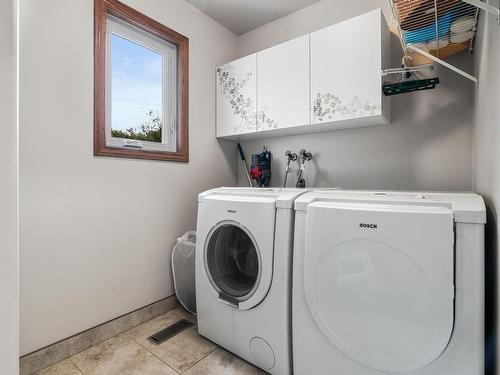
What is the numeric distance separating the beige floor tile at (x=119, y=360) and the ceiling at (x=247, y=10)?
100 inches

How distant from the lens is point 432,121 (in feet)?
5.71

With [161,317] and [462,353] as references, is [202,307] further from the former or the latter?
[462,353]

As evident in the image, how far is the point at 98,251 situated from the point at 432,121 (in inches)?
90.6

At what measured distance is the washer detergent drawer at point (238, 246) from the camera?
137 cm

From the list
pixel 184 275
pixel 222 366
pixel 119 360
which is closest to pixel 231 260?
pixel 184 275

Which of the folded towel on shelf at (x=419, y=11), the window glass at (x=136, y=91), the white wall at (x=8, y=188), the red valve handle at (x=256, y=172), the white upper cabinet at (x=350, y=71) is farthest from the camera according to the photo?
the red valve handle at (x=256, y=172)

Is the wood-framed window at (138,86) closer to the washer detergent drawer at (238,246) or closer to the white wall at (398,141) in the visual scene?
the washer detergent drawer at (238,246)

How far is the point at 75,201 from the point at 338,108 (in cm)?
172

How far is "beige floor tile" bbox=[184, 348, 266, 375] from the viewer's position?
4.57 feet

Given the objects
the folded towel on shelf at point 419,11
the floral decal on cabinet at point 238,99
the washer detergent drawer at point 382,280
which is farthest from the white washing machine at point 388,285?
the floral decal on cabinet at point 238,99

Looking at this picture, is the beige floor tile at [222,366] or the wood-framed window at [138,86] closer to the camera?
the beige floor tile at [222,366]

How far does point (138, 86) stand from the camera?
1.97m

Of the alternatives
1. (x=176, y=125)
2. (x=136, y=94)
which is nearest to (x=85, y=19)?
(x=136, y=94)

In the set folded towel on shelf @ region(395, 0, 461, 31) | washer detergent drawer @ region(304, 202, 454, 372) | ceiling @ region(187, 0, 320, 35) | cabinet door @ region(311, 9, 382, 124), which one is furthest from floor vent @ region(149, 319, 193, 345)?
ceiling @ region(187, 0, 320, 35)
